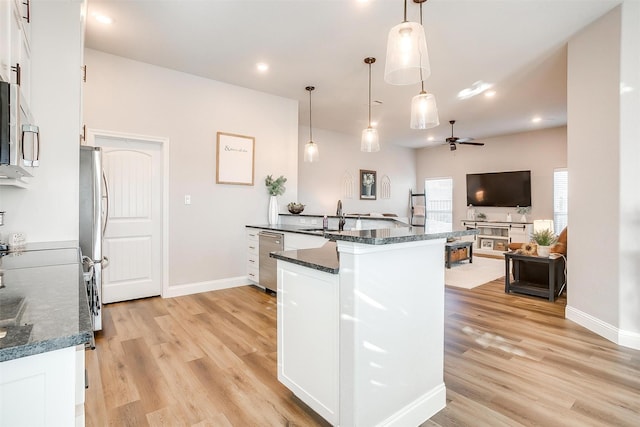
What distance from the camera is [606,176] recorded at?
2.87 metres

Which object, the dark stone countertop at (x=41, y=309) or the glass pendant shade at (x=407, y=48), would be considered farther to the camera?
the glass pendant shade at (x=407, y=48)

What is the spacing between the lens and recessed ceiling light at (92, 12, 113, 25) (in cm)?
295

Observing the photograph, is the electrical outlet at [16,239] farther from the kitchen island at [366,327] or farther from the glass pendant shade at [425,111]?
the glass pendant shade at [425,111]

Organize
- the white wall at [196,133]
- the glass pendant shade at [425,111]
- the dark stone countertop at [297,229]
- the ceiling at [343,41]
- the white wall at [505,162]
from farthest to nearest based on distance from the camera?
1. the white wall at [505,162]
2. the white wall at [196,133]
3. the dark stone countertop at [297,229]
4. the ceiling at [343,41]
5. the glass pendant shade at [425,111]

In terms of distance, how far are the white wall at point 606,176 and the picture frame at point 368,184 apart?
5.11 metres

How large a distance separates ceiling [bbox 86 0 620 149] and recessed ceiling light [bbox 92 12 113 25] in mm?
32

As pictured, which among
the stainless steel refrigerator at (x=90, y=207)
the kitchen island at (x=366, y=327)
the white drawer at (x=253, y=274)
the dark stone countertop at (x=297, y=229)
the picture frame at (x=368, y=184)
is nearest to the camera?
the kitchen island at (x=366, y=327)

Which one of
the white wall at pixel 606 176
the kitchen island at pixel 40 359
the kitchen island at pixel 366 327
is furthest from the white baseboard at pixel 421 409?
the white wall at pixel 606 176

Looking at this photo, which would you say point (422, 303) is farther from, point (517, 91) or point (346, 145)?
point (346, 145)

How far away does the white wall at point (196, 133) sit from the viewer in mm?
3730

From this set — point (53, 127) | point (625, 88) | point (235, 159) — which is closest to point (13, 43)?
point (53, 127)

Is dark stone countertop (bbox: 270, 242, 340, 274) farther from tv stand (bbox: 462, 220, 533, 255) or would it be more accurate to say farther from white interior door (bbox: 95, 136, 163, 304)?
tv stand (bbox: 462, 220, 533, 255)

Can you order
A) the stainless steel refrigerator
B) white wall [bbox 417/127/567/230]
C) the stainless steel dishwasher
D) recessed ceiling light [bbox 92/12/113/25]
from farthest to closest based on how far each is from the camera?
1. white wall [bbox 417/127/567/230]
2. the stainless steel dishwasher
3. recessed ceiling light [bbox 92/12/113/25]
4. the stainless steel refrigerator

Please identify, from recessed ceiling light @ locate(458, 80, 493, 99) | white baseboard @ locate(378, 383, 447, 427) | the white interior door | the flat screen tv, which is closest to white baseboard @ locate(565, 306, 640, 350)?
white baseboard @ locate(378, 383, 447, 427)
